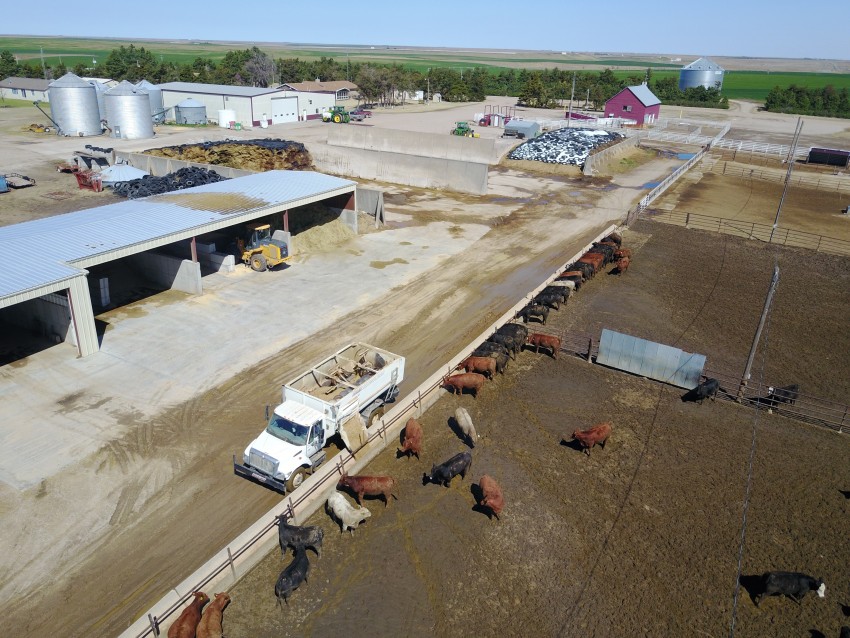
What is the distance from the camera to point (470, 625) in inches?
490

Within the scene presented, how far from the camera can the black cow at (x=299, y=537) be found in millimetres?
13844

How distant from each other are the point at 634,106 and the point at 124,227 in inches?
3181

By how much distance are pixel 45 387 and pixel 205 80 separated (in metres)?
102

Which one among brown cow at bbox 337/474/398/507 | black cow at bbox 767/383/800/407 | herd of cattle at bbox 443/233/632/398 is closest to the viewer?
brown cow at bbox 337/474/398/507

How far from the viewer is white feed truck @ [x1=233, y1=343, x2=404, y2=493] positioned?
15.8m

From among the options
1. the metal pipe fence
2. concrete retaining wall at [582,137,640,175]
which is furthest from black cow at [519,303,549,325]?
concrete retaining wall at [582,137,640,175]

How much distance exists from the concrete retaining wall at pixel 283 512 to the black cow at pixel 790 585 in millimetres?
10303

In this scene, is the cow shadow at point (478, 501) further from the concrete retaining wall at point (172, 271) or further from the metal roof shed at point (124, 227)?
the concrete retaining wall at point (172, 271)

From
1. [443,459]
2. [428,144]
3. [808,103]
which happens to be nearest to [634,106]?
[428,144]

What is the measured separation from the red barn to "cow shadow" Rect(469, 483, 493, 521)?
8445 centimetres

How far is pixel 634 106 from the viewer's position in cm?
8800

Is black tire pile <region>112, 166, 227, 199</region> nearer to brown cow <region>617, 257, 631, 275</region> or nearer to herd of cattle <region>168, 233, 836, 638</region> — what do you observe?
herd of cattle <region>168, 233, 836, 638</region>

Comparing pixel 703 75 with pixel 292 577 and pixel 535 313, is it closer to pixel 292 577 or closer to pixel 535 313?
pixel 535 313

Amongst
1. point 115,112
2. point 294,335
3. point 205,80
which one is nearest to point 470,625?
point 294,335
